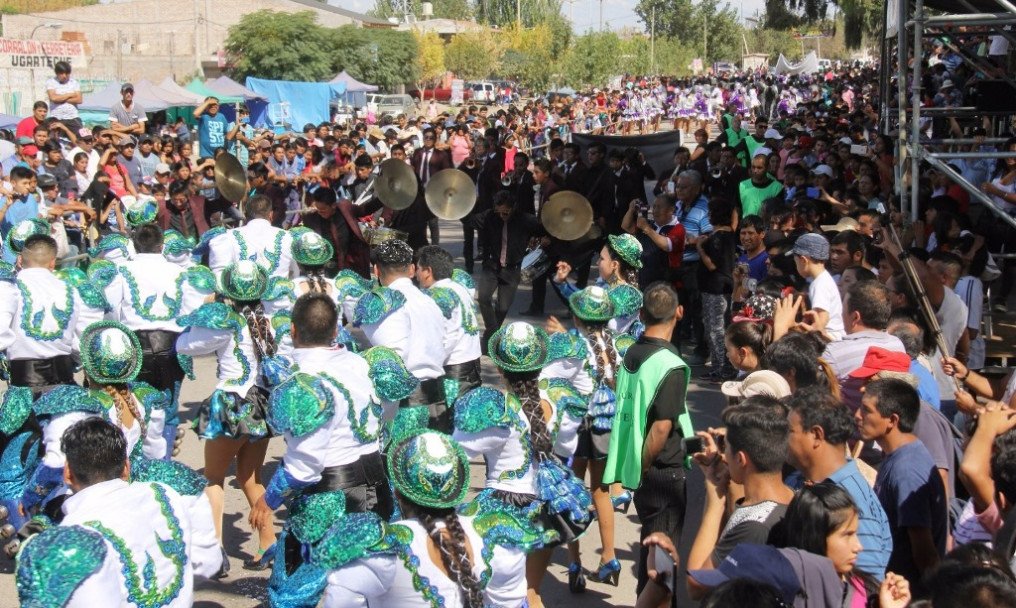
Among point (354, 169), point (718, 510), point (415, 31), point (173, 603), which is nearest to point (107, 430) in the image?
point (173, 603)

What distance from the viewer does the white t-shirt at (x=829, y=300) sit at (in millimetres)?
6520

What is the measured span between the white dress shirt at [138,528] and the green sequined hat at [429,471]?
0.80m

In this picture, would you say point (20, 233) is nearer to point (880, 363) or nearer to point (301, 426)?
point (301, 426)

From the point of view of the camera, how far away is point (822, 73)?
54375mm

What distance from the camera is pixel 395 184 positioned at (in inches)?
431

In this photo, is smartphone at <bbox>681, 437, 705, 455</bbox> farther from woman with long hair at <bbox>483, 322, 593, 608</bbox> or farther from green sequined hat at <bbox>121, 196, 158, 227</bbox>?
green sequined hat at <bbox>121, 196, 158, 227</bbox>

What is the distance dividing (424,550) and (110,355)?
241 cm

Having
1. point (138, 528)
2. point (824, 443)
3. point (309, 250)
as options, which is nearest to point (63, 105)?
point (309, 250)

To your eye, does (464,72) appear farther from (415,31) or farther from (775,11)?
(775,11)

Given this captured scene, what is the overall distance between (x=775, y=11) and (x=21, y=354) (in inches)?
1059

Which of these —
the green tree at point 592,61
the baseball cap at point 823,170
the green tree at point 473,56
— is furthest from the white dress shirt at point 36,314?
the green tree at point 473,56

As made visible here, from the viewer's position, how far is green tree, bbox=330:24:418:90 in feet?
168

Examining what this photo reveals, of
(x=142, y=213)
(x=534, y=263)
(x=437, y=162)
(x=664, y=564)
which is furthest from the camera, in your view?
(x=437, y=162)

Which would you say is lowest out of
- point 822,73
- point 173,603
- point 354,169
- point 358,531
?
point 173,603
